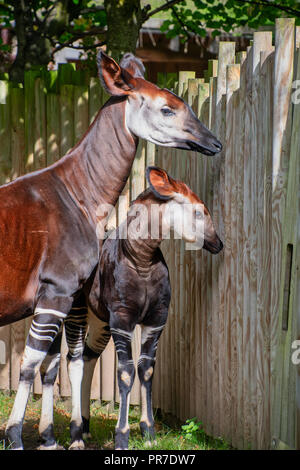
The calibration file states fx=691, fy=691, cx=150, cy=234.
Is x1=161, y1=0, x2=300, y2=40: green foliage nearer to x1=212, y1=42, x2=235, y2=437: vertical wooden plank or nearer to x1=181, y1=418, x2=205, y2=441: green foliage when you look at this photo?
x1=212, y1=42, x2=235, y2=437: vertical wooden plank

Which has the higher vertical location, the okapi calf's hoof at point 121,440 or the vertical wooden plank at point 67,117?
the vertical wooden plank at point 67,117

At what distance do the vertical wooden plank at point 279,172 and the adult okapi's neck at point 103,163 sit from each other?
1075 mm

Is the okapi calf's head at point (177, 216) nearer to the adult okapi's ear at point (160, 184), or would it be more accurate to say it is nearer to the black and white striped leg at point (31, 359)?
the adult okapi's ear at point (160, 184)

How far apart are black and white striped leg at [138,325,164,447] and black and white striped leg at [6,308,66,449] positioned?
62cm

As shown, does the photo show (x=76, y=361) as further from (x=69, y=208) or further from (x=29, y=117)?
(x=29, y=117)

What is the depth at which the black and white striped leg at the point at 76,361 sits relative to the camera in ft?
15.7

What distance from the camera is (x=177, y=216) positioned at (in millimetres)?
4461

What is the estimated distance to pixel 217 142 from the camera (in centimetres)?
437

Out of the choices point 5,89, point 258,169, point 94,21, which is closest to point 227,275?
point 258,169

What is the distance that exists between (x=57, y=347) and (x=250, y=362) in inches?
54.8

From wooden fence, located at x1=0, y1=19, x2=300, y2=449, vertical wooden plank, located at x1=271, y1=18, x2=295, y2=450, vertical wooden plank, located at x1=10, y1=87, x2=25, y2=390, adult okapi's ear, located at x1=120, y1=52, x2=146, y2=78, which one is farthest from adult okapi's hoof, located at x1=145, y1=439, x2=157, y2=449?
adult okapi's ear, located at x1=120, y1=52, x2=146, y2=78

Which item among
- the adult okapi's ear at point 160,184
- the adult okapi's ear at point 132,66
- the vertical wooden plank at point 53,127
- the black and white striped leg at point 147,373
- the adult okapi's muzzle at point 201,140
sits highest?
the adult okapi's ear at point 132,66

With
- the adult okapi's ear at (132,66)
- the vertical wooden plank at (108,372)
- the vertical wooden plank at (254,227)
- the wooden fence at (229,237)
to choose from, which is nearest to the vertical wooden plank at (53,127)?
the wooden fence at (229,237)

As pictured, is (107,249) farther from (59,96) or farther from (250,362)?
(59,96)
